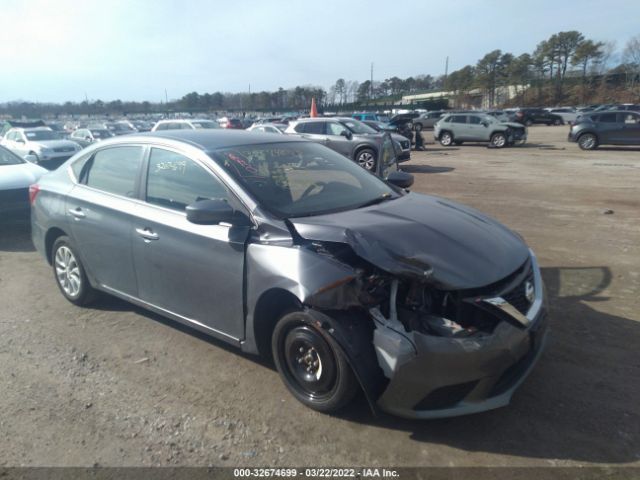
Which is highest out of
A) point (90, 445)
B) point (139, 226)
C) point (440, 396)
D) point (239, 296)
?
point (139, 226)

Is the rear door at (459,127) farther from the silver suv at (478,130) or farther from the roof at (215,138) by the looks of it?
the roof at (215,138)

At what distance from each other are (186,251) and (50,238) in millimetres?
2307

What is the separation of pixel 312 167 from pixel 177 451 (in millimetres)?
2472

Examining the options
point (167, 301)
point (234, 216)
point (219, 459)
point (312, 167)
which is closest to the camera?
point (219, 459)

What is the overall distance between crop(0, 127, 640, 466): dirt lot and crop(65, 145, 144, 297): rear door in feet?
1.76

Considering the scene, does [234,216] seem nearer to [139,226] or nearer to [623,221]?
[139,226]

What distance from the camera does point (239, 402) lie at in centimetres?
324

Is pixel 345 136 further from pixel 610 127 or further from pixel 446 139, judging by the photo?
pixel 610 127

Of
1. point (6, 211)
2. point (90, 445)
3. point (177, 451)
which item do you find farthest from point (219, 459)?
point (6, 211)

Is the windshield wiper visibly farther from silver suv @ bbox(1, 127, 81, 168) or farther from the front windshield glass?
the front windshield glass

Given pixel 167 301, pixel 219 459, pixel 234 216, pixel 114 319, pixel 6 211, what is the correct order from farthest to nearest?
pixel 6 211
pixel 114 319
pixel 167 301
pixel 234 216
pixel 219 459

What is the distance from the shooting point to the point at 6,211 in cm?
762

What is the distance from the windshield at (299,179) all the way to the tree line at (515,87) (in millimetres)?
66123

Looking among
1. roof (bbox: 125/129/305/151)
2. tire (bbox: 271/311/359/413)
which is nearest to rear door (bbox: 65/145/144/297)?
roof (bbox: 125/129/305/151)
